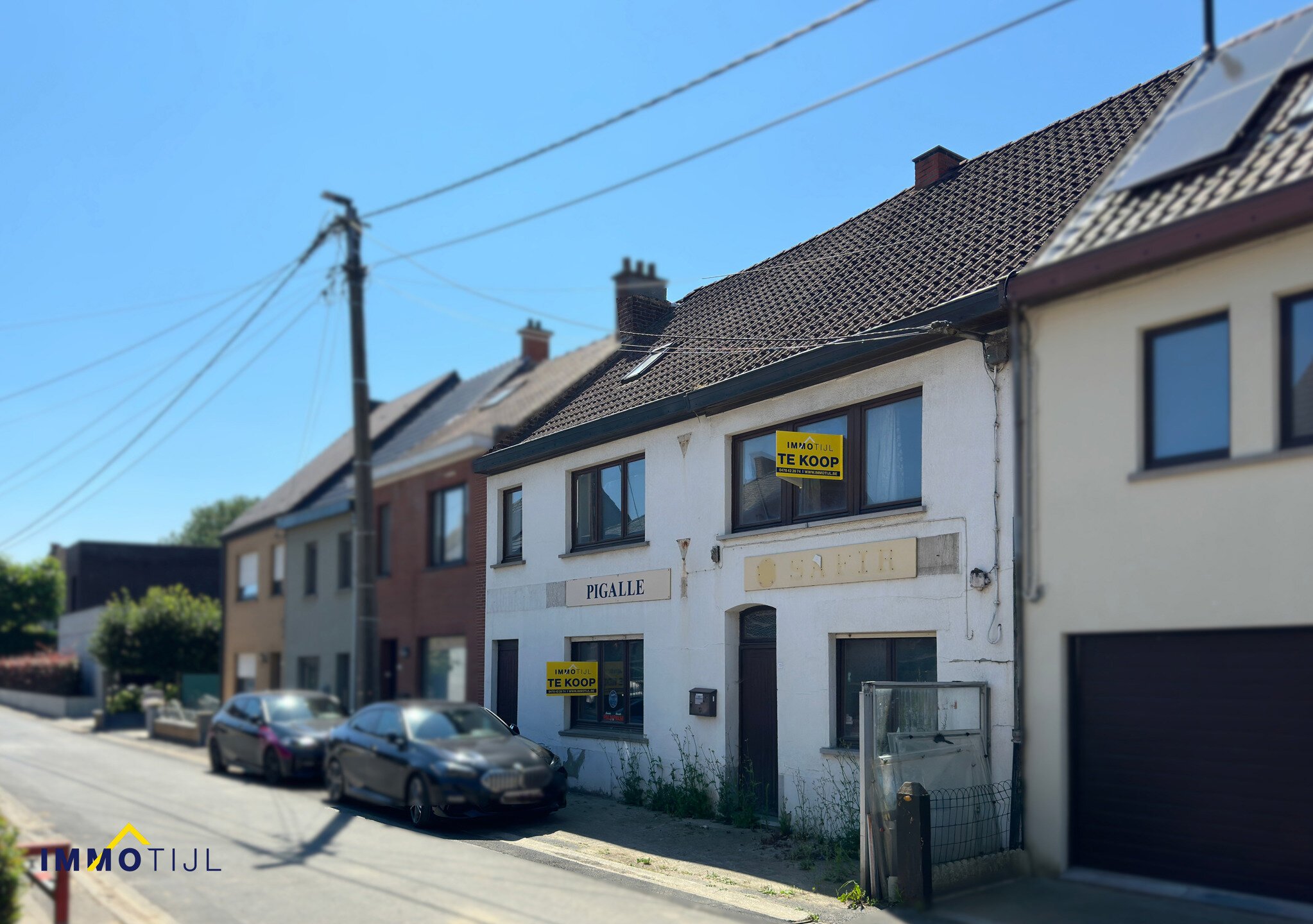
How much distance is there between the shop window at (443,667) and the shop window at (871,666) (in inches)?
378

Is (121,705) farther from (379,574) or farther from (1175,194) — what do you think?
(1175,194)

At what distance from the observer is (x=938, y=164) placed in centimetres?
1530

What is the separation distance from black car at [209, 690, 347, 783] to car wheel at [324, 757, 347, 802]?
91.0 inches

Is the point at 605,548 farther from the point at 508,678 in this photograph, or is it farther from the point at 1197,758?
the point at 1197,758

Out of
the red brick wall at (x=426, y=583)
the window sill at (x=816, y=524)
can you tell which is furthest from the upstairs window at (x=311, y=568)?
the window sill at (x=816, y=524)

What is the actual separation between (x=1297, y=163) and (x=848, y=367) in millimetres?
4827

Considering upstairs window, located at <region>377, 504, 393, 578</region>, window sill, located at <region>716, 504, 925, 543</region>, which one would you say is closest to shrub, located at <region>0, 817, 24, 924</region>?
window sill, located at <region>716, 504, 925, 543</region>

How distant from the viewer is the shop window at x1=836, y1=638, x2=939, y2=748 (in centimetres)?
1097

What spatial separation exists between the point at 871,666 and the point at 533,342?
18.2m

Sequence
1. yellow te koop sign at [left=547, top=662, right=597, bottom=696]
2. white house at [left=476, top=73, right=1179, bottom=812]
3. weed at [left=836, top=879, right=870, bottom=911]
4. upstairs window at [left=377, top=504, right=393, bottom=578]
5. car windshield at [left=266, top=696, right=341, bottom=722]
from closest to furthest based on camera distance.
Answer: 1. weed at [left=836, top=879, right=870, bottom=911]
2. white house at [left=476, top=73, right=1179, bottom=812]
3. yellow te koop sign at [left=547, top=662, right=597, bottom=696]
4. car windshield at [left=266, top=696, right=341, bottom=722]
5. upstairs window at [left=377, top=504, right=393, bottom=578]

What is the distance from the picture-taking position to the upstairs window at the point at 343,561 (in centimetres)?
2514

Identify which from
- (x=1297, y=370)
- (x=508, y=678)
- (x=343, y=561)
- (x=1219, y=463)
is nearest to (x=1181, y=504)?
(x=1219, y=463)

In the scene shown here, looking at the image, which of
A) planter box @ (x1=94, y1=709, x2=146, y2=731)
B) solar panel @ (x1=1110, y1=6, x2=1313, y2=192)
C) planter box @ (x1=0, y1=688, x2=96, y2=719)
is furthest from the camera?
planter box @ (x1=0, y1=688, x2=96, y2=719)

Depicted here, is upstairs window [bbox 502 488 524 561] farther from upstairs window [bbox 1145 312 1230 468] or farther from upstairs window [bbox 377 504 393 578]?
upstairs window [bbox 1145 312 1230 468]
